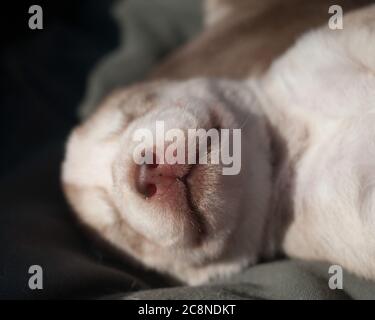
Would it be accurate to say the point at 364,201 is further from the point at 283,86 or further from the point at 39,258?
the point at 39,258

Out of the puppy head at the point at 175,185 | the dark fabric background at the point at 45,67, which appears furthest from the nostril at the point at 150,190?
the dark fabric background at the point at 45,67

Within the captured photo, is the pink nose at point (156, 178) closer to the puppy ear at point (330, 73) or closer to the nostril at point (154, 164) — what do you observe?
the nostril at point (154, 164)

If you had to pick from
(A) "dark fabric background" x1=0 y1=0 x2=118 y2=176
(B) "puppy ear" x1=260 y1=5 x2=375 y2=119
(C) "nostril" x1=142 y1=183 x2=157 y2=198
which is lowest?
(C) "nostril" x1=142 y1=183 x2=157 y2=198

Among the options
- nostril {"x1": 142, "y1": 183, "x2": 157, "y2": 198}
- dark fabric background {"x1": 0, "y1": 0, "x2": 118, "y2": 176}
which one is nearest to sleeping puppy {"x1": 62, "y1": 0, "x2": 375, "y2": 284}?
nostril {"x1": 142, "y1": 183, "x2": 157, "y2": 198}

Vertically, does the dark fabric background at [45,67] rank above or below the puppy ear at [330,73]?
above

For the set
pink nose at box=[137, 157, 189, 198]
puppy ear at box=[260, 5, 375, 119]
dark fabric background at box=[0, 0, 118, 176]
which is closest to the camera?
pink nose at box=[137, 157, 189, 198]

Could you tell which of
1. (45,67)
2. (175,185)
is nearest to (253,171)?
(175,185)

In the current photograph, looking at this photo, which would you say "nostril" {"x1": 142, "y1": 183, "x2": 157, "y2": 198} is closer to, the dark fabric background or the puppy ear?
the puppy ear
